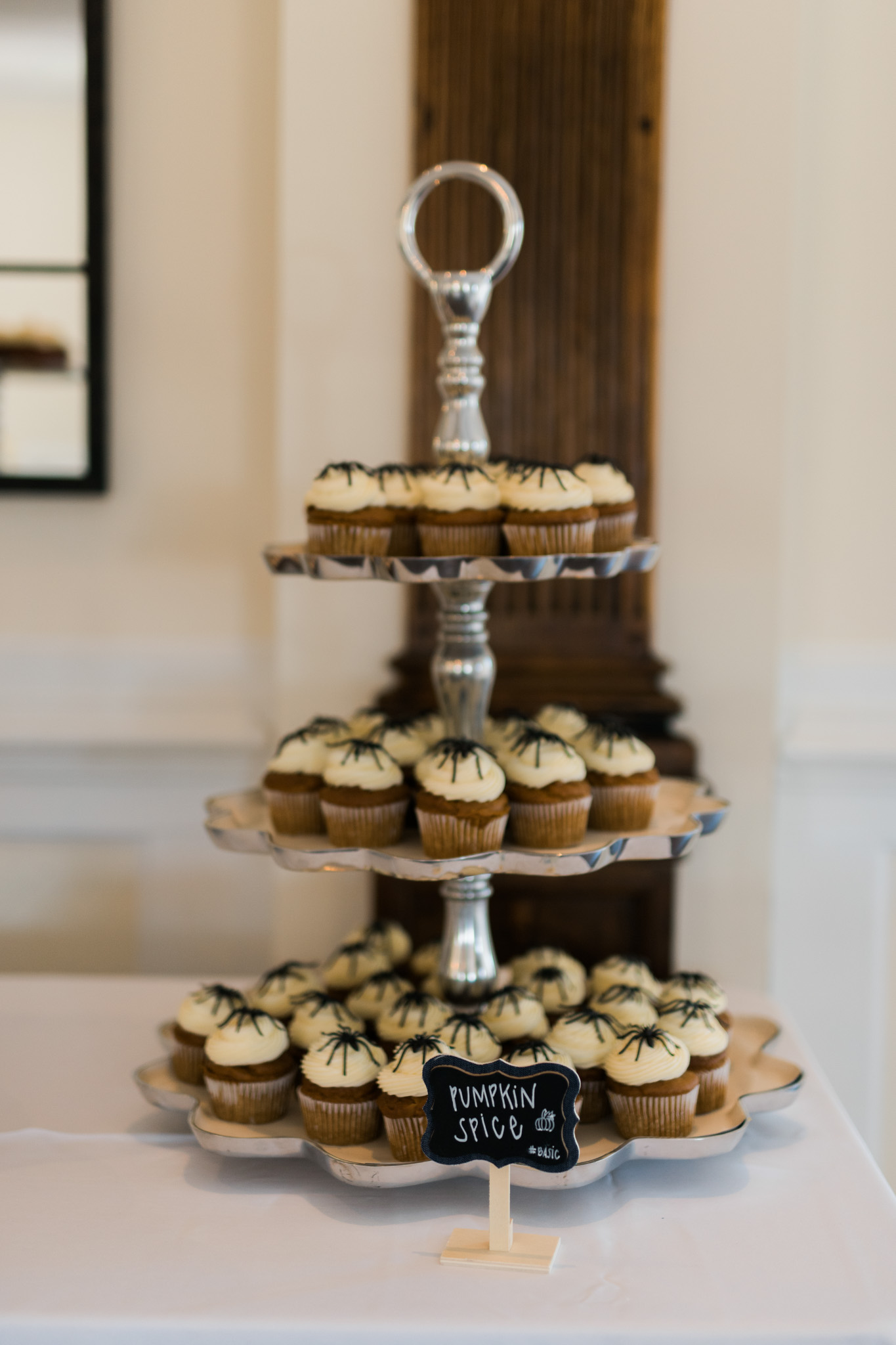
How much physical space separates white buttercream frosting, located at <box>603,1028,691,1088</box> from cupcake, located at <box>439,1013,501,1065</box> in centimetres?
11

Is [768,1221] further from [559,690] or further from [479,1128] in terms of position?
[559,690]

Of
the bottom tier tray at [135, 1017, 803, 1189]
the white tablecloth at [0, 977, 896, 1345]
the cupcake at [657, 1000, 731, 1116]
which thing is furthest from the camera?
the cupcake at [657, 1000, 731, 1116]

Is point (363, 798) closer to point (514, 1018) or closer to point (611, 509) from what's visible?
point (514, 1018)

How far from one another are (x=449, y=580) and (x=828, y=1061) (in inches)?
44.2

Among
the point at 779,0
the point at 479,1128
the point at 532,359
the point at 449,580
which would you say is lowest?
the point at 479,1128

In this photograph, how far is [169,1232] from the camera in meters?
0.97

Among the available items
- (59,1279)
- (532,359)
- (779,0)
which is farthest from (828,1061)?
(779,0)

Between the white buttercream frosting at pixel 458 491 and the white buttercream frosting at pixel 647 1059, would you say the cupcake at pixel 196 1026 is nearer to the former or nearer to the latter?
the white buttercream frosting at pixel 647 1059

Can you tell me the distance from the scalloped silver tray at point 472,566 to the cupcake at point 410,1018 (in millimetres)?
422

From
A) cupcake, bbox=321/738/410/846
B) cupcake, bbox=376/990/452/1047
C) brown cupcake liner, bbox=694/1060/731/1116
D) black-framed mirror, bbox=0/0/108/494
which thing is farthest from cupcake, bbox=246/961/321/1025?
black-framed mirror, bbox=0/0/108/494

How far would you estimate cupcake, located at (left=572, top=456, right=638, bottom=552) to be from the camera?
1.16 meters

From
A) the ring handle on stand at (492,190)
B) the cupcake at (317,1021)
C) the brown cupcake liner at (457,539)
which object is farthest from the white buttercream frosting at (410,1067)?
the ring handle on stand at (492,190)

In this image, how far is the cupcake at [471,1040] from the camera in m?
1.07

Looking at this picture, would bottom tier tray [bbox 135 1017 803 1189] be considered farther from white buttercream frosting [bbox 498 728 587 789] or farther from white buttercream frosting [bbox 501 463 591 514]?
white buttercream frosting [bbox 501 463 591 514]
